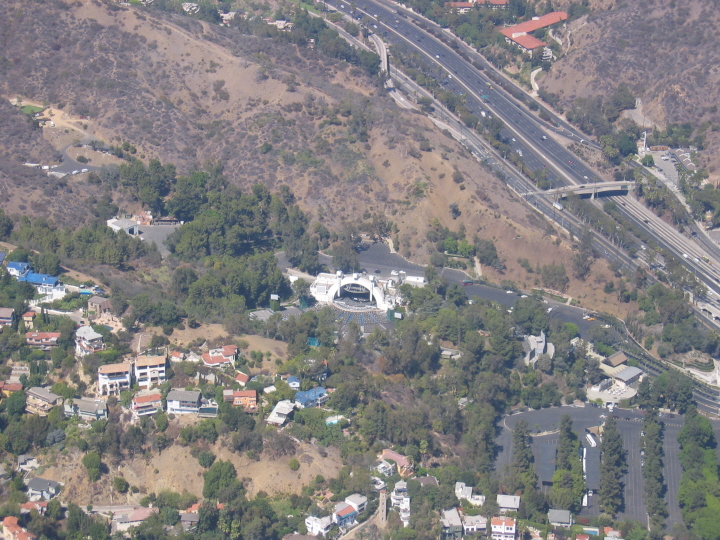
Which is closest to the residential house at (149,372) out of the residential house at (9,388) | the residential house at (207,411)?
the residential house at (207,411)

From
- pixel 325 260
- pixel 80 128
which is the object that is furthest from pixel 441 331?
pixel 80 128

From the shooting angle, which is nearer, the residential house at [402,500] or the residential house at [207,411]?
the residential house at [402,500]

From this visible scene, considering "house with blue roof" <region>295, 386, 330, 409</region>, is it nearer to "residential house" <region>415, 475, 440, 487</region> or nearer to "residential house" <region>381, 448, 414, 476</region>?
"residential house" <region>381, 448, 414, 476</region>

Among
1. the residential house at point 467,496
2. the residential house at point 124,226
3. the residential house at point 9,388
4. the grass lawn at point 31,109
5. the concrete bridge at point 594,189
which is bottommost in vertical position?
the residential house at point 124,226

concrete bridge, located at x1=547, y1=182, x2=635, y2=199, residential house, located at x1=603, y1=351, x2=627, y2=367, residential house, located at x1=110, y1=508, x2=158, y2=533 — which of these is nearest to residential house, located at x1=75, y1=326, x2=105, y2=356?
residential house, located at x1=110, y1=508, x2=158, y2=533

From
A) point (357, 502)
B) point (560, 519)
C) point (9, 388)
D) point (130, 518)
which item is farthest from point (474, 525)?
point (9, 388)

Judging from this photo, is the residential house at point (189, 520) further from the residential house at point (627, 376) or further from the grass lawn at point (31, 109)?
the grass lawn at point (31, 109)
